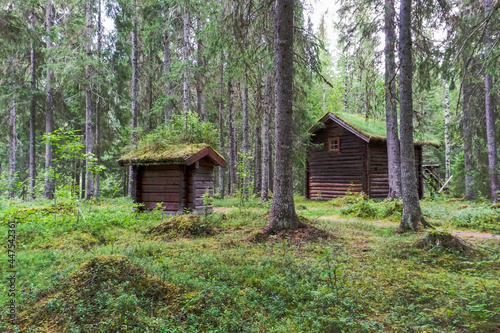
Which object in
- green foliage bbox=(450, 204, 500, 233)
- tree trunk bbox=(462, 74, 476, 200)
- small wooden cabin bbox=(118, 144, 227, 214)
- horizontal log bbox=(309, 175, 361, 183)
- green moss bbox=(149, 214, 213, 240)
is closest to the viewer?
green moss bbox=(149, 214, 213, 240)

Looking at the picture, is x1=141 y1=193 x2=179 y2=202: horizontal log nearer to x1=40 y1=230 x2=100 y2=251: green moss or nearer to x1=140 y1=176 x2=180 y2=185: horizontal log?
x1=140 y1=176 x2=180 y2=185: horizontal log

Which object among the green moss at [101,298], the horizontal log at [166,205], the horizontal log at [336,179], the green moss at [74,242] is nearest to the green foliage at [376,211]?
the horizontal log at [336,179]

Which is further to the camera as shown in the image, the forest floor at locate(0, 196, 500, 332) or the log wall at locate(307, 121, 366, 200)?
the log wall at locate(307, 121, 366, 200)

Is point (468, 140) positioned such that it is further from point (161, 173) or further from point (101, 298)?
point (101, 298)

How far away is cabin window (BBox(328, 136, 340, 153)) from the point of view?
1824 centimetres

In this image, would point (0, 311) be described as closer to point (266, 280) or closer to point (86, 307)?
point (86, 307)

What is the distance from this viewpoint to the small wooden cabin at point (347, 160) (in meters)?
16.9

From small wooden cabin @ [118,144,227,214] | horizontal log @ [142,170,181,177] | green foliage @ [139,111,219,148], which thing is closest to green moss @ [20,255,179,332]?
small wooden cabin @ [118,144,227,214]

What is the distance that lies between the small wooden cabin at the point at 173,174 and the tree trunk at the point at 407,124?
19.9 feet

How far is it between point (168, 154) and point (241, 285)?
6.71 metres

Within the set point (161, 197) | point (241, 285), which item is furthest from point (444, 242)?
point (161, 197)

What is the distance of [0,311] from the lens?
3279mm

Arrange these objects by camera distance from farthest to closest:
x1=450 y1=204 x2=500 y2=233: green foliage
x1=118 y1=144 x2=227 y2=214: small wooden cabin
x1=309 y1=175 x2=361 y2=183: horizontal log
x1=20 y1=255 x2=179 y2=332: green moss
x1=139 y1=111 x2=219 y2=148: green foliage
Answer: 1. x1=309 y1=175 x2=361 y2=183: horizontal log
2. x1=139 y1=111 x2=219 y2=148: green foliage
3. x1=118 y1=144 x2=227 y2=214: small wooden cabin
4. x1=450 y1=204 x2=500 y2=233: green foliage
5. x1=20 y1=255 x2=179 y2=332: green moss

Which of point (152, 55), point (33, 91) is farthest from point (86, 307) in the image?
point (152, 55)
